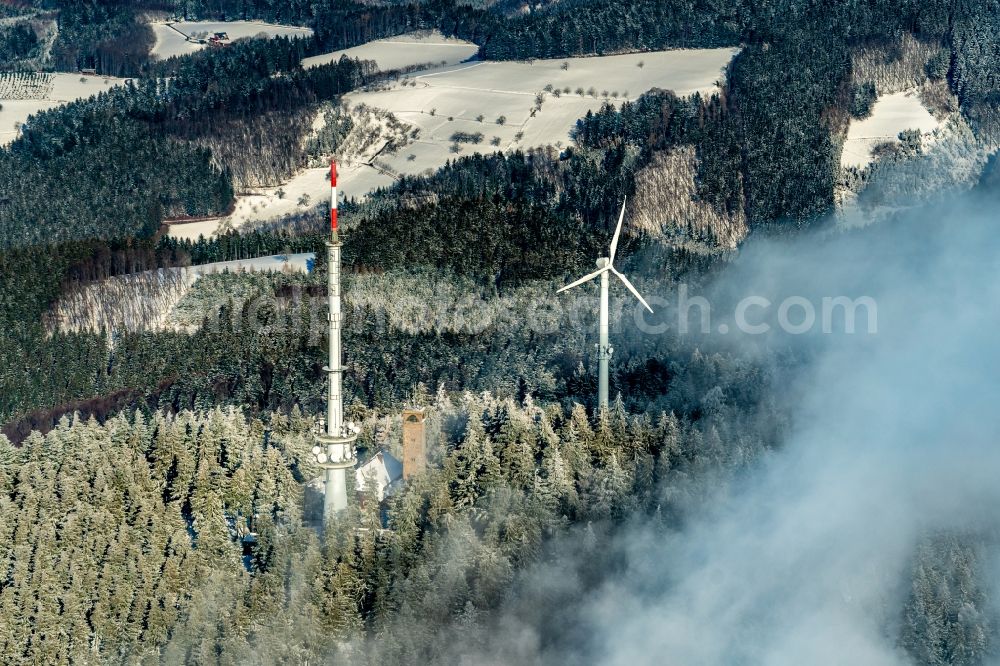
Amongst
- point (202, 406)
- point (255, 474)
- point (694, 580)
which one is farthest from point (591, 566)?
point (202, 406)

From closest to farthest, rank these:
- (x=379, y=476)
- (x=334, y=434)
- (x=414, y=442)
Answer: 1. (x=334, y=434)
2. (x=414, y=442)
3. (x=379, y=476)

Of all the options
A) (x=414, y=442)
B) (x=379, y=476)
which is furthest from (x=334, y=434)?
(x=379, y=476)

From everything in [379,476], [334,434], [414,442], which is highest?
[334,434]

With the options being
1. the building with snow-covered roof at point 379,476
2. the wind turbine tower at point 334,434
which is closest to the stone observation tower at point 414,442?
the building with snow-covered roof at point 379,476

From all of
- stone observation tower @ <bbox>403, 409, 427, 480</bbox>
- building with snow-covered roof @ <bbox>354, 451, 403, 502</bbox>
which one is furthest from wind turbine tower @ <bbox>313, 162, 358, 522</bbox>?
stone observation tower @ <bbox>403, 409, 427, 480</bbox>

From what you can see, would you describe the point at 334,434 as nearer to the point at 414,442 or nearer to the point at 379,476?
the point at 414,442

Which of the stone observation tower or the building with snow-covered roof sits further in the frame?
the stone observation tower

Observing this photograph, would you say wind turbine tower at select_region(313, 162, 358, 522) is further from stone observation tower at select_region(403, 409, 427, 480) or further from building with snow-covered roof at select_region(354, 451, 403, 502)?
stone observation tower at select_region(403, 409, 427, 480)

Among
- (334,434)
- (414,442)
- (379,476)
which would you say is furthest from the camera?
(379,476)

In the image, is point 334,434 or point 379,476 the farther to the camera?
point 379,476
